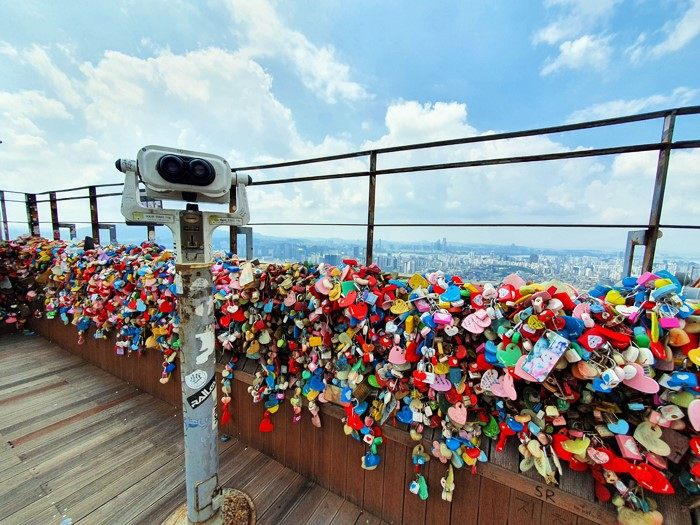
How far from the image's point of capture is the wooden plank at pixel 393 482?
137 centimetres

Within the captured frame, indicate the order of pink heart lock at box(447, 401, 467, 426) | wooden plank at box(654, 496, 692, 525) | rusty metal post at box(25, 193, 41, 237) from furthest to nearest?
1. rusty metal post at box(25, 193, 41, 237)
2. pink heart lock at box(447, 401, 467, 426)
3. wooden plank at box(654, 496, 692, 525)

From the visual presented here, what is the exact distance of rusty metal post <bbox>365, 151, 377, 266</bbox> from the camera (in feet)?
5.40

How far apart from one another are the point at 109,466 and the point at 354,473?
5.15ft

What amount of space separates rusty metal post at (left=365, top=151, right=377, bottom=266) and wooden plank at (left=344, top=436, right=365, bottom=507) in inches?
40.5

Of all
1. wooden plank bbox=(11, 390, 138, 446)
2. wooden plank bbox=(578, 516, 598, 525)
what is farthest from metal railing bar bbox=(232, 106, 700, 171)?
wooden plank bbox=(11, 390, 138, 446)

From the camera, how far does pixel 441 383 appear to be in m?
1.10

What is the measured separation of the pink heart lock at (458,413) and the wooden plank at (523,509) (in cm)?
39

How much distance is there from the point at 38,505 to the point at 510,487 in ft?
7.84

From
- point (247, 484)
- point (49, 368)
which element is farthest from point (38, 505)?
point (49, 368)

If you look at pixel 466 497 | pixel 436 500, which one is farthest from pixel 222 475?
pixel 466 497

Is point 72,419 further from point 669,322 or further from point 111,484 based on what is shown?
point 669,322

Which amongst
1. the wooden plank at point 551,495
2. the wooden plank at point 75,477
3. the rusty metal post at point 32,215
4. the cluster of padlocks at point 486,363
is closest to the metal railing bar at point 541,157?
the cluster of padlocks at point 486,363

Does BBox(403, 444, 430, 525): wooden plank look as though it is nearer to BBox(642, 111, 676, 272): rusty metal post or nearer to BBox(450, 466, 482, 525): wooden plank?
BBox(450, 466, 482, 525): wooden plank

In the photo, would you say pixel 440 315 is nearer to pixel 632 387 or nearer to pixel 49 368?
pixel 632 387
